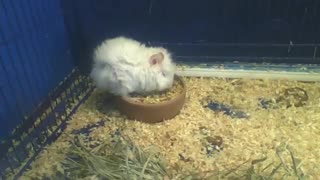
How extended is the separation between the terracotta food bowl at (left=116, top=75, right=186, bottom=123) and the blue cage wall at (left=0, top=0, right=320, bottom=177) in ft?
1.64


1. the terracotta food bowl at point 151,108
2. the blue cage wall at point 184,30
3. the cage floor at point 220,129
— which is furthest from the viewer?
the blue cage wall at point 184,30

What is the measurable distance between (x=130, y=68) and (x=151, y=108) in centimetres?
24

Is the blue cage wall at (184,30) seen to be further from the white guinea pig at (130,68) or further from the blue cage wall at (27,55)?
the white guinea pig at (130,68)

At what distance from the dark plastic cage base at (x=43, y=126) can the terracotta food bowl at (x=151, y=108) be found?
34cm

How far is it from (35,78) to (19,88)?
143 mm

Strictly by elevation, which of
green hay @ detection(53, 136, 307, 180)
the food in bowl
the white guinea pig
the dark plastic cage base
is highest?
the white guinea pig

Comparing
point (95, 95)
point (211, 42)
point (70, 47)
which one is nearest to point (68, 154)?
point (95, 95)

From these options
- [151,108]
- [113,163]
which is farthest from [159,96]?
[113,163]

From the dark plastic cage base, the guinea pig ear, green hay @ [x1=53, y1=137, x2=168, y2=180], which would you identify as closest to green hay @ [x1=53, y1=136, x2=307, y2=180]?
green hay @ [x1=53, y1=137, x2=168, y2=180]

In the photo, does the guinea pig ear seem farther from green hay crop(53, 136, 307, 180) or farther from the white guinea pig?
green hay crop(53, 136, 307, 180)

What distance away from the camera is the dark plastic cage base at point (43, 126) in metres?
1.97

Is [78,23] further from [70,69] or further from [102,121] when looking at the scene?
[102,121]

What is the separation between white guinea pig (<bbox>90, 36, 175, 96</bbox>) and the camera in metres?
2.16

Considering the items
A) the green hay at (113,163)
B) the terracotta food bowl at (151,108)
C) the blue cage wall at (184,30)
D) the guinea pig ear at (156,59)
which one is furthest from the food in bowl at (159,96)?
the blue cage wall at (184,30)
